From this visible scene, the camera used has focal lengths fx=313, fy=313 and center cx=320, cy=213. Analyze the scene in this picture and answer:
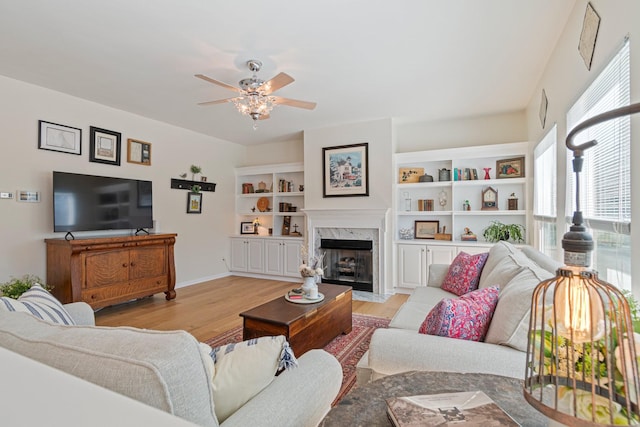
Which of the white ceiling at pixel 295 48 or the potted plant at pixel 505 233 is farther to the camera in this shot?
the potted plant at pixel 505 233

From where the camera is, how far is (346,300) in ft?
10.1

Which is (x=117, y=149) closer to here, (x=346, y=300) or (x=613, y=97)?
(x=346, y=300)

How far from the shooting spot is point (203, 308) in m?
3.94

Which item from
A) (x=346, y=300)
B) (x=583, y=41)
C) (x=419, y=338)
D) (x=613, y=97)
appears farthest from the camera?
(x=346, y=300)

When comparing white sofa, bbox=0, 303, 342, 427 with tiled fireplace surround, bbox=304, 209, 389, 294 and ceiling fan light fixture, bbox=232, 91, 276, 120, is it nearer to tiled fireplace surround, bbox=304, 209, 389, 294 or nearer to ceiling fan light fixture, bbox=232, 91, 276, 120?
ceiling fan light fixture, bbox=232, 91, 276, 120

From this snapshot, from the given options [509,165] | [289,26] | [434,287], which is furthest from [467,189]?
[289,26]

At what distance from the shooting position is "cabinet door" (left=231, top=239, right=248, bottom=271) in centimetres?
588

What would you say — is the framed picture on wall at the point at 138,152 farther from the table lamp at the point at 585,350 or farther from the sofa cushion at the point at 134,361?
the table lamp at the point at 585,350

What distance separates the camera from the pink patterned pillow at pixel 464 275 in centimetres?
275

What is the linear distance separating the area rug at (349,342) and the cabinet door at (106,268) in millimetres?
1656

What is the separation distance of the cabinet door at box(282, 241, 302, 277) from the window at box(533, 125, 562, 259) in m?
3.40

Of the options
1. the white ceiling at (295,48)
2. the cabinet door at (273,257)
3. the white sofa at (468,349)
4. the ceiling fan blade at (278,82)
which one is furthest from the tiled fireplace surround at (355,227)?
the white sofa at (468,349)

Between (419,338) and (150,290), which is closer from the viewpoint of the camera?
(419,338)

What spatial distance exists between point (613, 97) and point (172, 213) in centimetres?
512
